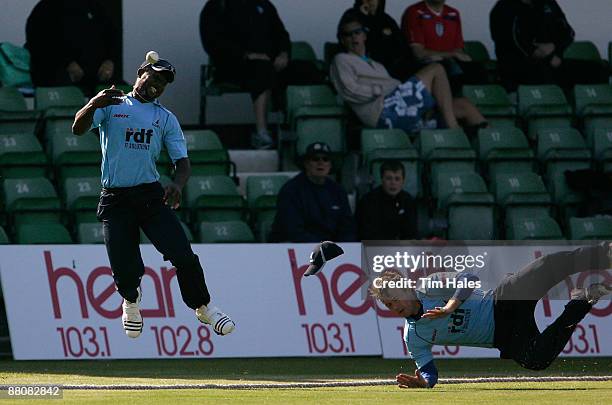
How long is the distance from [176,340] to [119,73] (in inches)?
205

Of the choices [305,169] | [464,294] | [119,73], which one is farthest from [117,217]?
[119,73]

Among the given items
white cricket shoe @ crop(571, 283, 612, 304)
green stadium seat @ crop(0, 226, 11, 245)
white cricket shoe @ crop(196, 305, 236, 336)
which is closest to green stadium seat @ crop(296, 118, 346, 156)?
green stadium seat @ crop(0, 226, 11, 245)

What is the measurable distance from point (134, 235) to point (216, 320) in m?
0.87

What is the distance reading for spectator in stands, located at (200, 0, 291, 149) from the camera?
58.6 feet

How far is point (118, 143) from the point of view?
11.5 metres

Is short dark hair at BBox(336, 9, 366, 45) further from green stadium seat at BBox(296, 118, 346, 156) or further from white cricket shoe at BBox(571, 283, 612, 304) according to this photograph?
white cricket shoe at BBox(571, 283, 612, 304)

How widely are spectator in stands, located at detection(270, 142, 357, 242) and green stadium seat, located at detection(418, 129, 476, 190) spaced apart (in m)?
1.71

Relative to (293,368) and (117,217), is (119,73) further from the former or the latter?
(117,217)

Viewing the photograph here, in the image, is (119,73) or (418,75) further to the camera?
(119,73)

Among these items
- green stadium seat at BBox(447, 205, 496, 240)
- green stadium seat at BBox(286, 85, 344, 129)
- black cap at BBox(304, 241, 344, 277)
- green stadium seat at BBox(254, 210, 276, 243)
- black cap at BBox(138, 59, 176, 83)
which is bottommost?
green stadium seat at BBox(447, 205, 496, 240)

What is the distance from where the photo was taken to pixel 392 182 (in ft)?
53.3

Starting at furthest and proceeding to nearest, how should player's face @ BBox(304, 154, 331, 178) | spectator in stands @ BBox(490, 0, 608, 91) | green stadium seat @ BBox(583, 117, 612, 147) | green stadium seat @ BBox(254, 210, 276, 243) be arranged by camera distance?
spectator in stands @ BBox(490, 0, 608, 91) < green stadium seat @ BBox(583, 117, 612, 147) < green stadium seat @ BBox(254, 210, 276, 243) < player's face @ BBox(304, 154, 331, 178)

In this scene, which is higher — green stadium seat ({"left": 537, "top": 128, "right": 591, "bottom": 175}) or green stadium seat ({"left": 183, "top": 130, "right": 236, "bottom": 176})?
green stadium seat ({"left": 183, "top": 130, "right": 236, "bottom": 176})

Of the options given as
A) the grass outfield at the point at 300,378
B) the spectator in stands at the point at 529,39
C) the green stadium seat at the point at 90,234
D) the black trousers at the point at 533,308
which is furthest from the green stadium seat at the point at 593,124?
the black trousers at the point at 533,308
